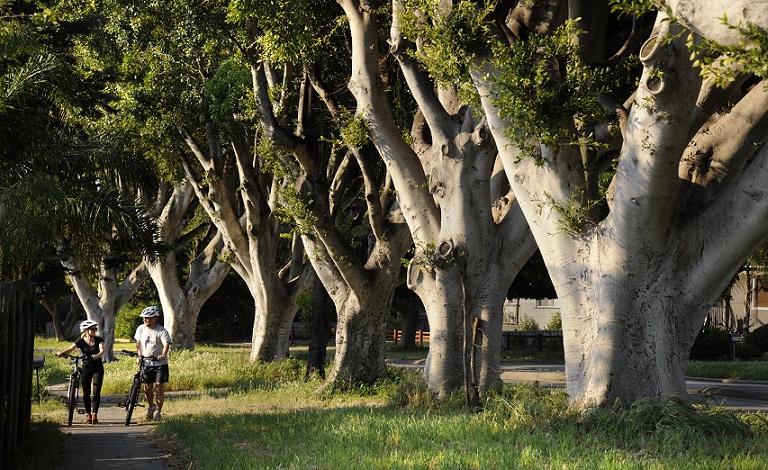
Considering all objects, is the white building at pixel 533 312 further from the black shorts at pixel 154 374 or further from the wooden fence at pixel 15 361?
the wooden fence at pixel 15 361

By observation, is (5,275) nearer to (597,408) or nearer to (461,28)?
(461,28)

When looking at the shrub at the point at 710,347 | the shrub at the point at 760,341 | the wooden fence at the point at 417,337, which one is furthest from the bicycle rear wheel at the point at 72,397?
the wooden fence at the point at 417,337

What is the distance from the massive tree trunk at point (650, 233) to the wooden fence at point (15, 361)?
18.4ft

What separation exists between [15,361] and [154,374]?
554cm

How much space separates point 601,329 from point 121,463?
18.5ft

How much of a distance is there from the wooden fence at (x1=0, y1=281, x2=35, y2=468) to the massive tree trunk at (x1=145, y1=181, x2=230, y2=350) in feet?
61.2

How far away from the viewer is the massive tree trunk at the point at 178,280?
3153 centimetres

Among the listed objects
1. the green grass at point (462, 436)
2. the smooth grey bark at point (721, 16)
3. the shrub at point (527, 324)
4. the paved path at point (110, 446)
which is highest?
the smooth grey bark at point (721, 16)

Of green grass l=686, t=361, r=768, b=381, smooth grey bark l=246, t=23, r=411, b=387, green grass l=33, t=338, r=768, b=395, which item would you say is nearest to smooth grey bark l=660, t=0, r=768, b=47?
smooth grey bark l=246, t=23, r=411, b=387

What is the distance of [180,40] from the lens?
21141mm

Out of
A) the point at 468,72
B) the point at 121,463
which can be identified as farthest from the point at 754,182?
the point at 121,463

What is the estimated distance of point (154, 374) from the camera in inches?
636

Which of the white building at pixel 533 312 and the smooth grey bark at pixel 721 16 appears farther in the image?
the white building at pixel 533 312

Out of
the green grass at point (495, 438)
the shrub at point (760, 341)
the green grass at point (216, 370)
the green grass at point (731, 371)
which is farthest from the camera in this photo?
the shrub at point (760, 341)
